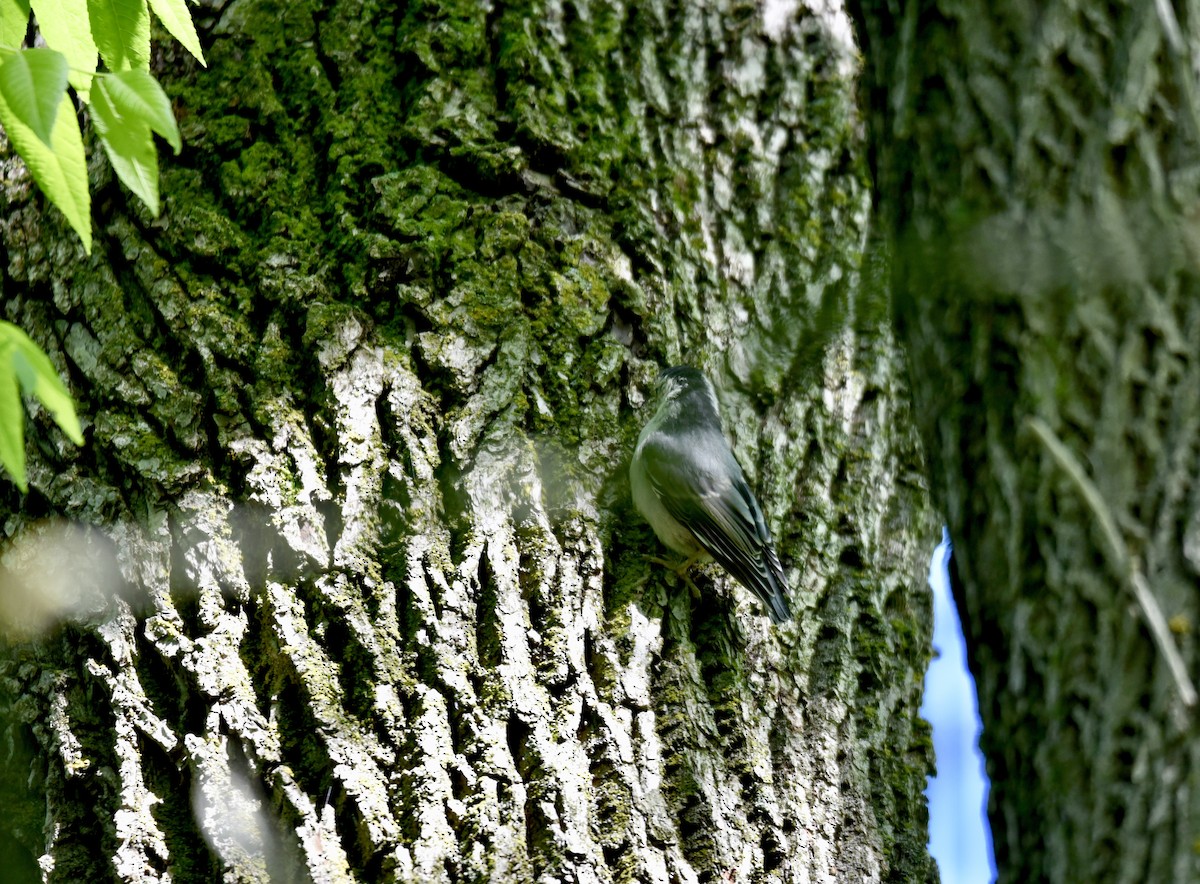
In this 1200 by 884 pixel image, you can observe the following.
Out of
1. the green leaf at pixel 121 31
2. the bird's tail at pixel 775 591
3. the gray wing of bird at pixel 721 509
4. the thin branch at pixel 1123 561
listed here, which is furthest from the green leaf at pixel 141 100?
the bird's tail at pixel 775 591

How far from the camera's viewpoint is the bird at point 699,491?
8.98ft

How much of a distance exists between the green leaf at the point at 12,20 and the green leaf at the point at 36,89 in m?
0.36

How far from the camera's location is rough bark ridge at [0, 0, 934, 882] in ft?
6.77

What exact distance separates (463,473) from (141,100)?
3.60 feet

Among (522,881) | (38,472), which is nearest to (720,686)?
(522,881)

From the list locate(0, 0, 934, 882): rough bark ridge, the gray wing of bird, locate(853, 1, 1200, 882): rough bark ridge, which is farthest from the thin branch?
the gray wing of bird

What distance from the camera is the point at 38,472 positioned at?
7.44 ft

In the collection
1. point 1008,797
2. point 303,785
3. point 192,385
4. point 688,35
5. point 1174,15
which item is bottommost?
point 1008,797

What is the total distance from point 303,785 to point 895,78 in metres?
1.55

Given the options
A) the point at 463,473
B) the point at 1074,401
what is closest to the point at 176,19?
the point at 463,473

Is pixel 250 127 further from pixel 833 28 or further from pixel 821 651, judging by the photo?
pixel 821 651

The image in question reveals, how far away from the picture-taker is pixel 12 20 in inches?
67.6

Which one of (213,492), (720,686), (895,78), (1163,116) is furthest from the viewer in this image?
(720,686)

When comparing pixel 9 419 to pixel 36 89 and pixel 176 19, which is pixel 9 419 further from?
pixel 176 19
